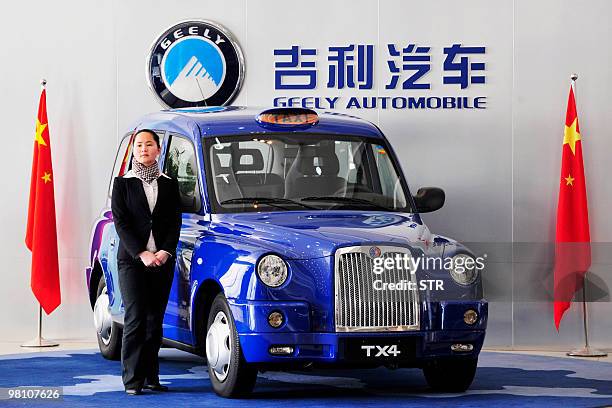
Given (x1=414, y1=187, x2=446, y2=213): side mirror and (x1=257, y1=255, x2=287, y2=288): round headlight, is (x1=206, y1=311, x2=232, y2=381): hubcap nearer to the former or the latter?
(x1=257, y1=255, x2=287, y2=288): round headlight

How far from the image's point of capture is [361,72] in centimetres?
1241

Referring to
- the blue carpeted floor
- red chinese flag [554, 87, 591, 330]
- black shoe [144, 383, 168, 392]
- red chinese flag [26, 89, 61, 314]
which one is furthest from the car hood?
red chinese flag [26, 89, 61, 314]

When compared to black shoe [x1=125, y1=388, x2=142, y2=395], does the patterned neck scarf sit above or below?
above

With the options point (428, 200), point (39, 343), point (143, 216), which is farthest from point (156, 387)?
point (39, 343)

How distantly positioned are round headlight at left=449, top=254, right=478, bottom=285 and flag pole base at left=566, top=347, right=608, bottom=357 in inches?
142

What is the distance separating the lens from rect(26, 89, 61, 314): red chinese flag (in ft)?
40.6

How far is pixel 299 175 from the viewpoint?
9.46 m

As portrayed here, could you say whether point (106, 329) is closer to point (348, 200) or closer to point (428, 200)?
point (348, 200)

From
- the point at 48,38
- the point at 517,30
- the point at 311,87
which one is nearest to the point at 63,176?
the point at 48,38

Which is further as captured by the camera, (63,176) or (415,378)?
(63,176)

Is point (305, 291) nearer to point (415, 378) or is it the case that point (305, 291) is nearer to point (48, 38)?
point (415, 378)

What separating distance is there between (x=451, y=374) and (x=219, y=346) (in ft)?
5.34

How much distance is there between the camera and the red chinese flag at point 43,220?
40.6ft

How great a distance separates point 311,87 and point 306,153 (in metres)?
2.90
